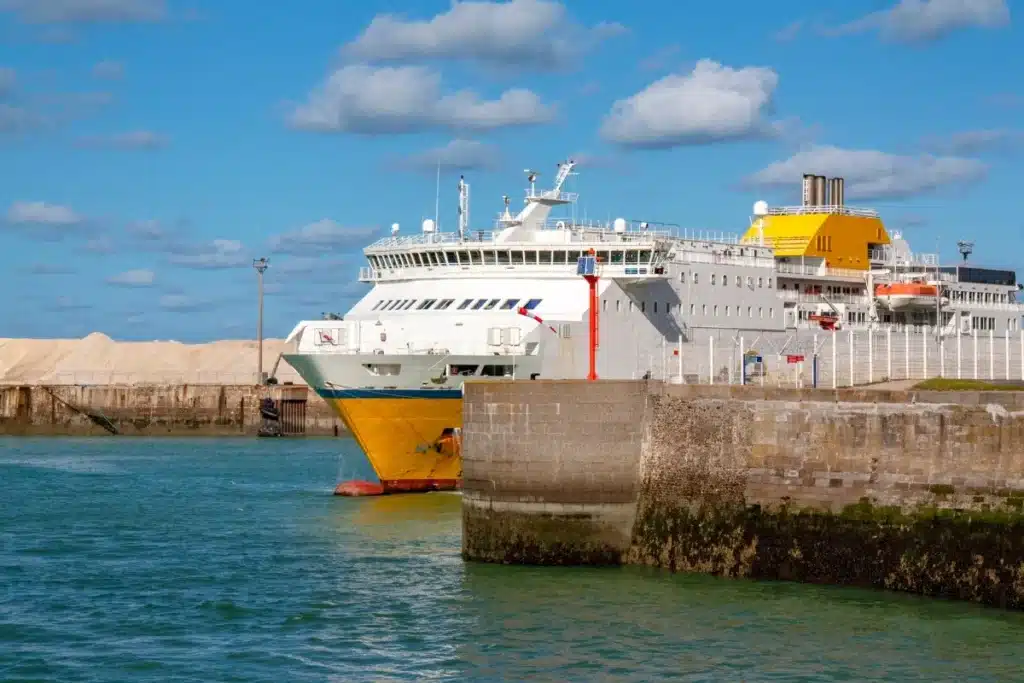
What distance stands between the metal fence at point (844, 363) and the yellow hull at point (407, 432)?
5921 millimetres

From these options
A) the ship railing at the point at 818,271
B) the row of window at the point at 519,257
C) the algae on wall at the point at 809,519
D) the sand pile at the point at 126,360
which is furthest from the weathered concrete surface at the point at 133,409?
the algae on wall at the point at 809,519

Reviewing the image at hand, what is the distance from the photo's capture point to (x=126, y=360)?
139 m

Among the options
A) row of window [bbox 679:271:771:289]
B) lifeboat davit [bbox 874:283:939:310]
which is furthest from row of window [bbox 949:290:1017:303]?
row of window [bbox 679:271:771:289]

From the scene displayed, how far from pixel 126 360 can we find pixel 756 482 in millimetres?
120577

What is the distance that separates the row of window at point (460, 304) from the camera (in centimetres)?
3950

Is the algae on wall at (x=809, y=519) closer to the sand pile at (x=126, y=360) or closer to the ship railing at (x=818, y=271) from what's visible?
the ship railing at (x=818, y=271)

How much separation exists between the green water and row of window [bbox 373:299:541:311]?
266 inches

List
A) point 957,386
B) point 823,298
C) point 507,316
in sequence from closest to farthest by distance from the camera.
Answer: point 957,386
point 507,316
point 823,298

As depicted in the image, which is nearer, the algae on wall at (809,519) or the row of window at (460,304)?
the algae on wall at (809,519)

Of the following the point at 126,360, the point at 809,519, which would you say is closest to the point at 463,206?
the point at 809,519

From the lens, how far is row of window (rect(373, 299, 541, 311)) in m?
39.5

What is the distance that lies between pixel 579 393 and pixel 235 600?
7.24 metres

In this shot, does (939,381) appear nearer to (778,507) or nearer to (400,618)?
(778,507)

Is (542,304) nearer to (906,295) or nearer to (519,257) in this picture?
(519,257)
